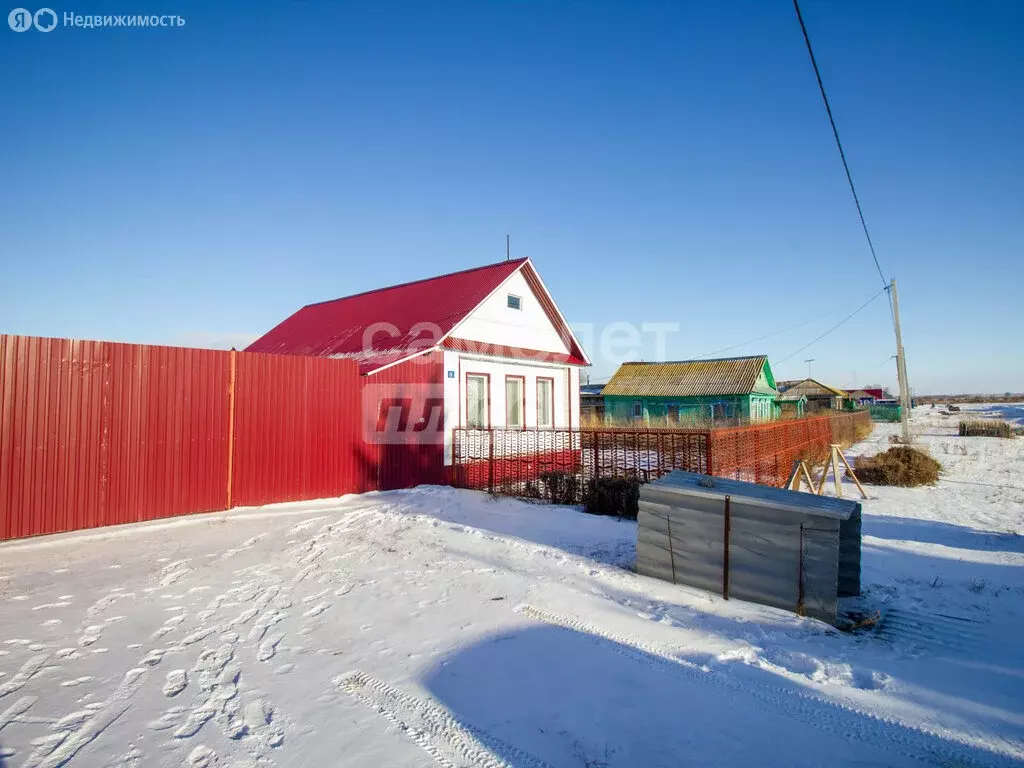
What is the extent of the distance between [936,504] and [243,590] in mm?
13801

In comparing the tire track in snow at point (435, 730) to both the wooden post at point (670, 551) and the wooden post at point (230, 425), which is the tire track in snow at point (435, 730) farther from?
the wooden post at point (230, 425)

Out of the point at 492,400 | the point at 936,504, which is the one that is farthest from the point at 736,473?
the point at 492,400

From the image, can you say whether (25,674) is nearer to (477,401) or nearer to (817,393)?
(477,401)

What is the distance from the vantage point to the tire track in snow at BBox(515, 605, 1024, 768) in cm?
322

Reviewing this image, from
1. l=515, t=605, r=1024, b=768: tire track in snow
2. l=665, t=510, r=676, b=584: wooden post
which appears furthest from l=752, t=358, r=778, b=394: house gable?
l=515, t=605, r=1024, b=768: tire track in snow

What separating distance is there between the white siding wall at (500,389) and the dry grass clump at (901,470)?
28.4ft

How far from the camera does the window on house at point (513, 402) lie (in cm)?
1489

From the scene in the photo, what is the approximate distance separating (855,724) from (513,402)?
11979 mm

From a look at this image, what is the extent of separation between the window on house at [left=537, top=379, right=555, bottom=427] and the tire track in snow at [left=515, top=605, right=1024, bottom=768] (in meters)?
11.9

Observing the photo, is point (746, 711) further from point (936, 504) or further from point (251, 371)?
point (936, 504)

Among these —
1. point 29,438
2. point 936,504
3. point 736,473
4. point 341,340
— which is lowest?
point 936,504

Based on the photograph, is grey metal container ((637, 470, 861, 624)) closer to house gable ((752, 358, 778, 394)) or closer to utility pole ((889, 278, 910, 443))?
utility pole ((889, 278, 910, 443))

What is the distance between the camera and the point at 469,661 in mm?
4195

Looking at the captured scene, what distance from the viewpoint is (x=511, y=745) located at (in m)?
3.19
